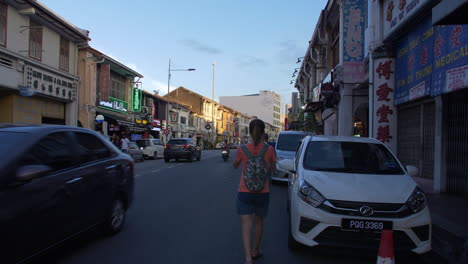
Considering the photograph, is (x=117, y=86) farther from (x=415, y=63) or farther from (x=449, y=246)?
(x=449, y=246)

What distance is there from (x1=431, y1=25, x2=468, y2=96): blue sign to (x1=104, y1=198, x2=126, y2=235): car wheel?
684cm

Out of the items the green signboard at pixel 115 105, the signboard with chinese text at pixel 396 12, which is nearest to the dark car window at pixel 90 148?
the signboard with chinese text at pixel 396 12

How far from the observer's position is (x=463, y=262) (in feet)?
13.9

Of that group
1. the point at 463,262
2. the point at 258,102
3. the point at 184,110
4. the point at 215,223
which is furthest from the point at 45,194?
the point at 258,102

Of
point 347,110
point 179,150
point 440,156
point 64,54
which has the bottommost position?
point 179,150

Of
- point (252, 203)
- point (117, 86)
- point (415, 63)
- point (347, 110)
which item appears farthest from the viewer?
point (117, 86)

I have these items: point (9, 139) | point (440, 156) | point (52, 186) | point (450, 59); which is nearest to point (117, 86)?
point (440, 156)

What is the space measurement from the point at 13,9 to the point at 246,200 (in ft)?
57.8

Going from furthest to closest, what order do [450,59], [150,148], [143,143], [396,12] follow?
[143,143] → [150,148] → [396,12] → [450,59]

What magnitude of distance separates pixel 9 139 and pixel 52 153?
45 centimetres

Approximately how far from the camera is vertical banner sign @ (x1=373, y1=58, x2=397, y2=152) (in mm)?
11648

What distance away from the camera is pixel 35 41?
18562 mm

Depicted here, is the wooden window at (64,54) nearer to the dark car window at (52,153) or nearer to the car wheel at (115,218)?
the car wheel at (115,218)

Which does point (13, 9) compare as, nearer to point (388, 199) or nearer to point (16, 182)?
point (16, 182)
